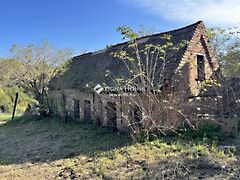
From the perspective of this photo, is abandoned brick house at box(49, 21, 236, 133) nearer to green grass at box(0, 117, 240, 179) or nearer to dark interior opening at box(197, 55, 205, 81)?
dark interior opening at box(197, 55, 205, 81)

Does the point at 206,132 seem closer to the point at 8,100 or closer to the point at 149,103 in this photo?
the point at 149,103

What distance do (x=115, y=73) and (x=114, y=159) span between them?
7.67 m

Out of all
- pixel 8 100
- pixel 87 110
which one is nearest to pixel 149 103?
pixel 87 110

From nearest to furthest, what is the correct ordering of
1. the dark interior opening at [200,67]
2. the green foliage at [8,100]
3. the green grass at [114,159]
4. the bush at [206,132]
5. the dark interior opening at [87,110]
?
the green grass at [114,159] < the bush at [206,132] < the dark interior opening at [200,67] < the dark interior opening at [87,110] < the green foliage at [8,100]

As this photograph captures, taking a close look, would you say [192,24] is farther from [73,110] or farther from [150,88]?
[73,110]

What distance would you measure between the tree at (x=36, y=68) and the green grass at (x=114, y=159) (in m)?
9.64

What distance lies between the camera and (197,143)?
33.7 feet

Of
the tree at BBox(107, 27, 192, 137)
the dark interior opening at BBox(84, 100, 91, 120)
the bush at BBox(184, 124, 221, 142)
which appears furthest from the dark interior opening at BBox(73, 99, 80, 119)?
the bush at BBox(184, 124, 221, 142)

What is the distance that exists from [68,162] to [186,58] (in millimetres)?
7673

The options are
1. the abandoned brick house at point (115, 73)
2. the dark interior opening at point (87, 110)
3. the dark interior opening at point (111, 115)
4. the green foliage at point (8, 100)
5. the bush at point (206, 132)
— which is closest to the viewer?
the bush at point (206, 132)

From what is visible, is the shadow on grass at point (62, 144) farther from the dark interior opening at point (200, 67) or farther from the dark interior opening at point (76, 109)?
the dark interior opening at point (200, 67)

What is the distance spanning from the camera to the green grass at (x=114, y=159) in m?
7.67

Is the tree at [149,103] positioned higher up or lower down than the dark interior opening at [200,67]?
lower down

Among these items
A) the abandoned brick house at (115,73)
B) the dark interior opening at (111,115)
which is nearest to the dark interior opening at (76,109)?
the abandoned brick house at (115,73)
